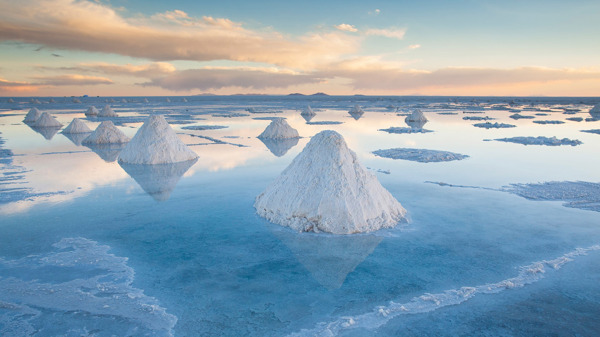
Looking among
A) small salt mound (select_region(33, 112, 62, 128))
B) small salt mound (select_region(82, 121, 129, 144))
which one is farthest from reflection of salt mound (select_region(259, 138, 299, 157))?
small salt mound (select_region(33, 112, 62, 128))

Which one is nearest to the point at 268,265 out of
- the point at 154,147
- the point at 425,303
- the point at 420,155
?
the point at 425,303

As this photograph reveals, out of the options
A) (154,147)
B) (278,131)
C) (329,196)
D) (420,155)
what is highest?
(278,131)

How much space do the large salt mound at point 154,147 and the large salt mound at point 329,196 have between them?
6.85 meters

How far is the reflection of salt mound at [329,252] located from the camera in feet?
16.9

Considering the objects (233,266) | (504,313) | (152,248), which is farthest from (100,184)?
(504,313)

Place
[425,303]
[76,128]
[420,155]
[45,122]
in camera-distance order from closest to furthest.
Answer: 1. [425,303]
2. [420,155]
3. [76,128]
4. [45,122]

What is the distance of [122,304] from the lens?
437 cm

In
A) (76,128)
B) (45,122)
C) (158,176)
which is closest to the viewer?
(158,176)

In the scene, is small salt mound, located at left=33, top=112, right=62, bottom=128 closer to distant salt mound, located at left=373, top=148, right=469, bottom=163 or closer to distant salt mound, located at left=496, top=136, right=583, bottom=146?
distant salt mound, located at left=373, top=148, right=469, bottom=163

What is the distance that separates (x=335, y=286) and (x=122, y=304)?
2.65 metres

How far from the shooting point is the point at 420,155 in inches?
589

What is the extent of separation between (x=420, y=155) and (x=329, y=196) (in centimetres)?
927

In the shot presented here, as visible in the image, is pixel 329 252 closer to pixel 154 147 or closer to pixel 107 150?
pixel 154 147

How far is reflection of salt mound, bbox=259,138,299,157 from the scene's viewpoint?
16.5 m
